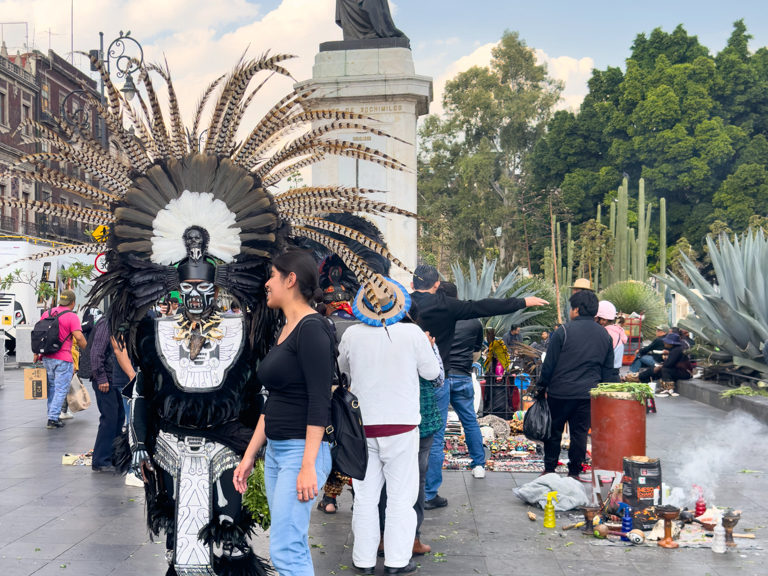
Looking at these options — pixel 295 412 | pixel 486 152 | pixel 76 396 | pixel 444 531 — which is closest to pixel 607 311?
pixel 444 531

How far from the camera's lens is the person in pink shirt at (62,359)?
10.3 meters

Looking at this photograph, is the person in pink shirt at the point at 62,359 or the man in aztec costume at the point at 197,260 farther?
the person in pink shirt at the point at 62,359

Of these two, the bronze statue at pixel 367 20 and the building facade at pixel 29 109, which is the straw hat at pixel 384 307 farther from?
the building facade at pixel 29 109

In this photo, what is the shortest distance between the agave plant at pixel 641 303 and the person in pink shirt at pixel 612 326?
44.0ft

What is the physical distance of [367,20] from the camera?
1284 centimetres

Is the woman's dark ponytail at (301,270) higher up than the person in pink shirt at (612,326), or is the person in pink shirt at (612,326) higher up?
the woman's dark ponytail at (301,270)

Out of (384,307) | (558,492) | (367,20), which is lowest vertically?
(558,492)

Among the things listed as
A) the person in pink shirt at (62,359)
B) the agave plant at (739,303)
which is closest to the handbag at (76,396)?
the person in pink shirt at (62,359)

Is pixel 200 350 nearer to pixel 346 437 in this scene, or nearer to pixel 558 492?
pixel 346 437

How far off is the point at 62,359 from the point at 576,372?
6.84 m

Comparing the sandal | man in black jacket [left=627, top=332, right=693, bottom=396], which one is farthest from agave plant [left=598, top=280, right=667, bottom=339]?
the sandal

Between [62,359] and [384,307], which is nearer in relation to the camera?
[384,307]

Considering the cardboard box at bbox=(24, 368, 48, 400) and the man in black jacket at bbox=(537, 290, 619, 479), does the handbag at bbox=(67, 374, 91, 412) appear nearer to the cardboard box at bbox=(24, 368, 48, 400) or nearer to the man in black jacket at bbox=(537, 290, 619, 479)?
the cardboard box at bbox=(24, 368, 48, 400)

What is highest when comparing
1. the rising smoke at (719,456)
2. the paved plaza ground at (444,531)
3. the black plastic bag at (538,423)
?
the black plastic bag at (538,423)
